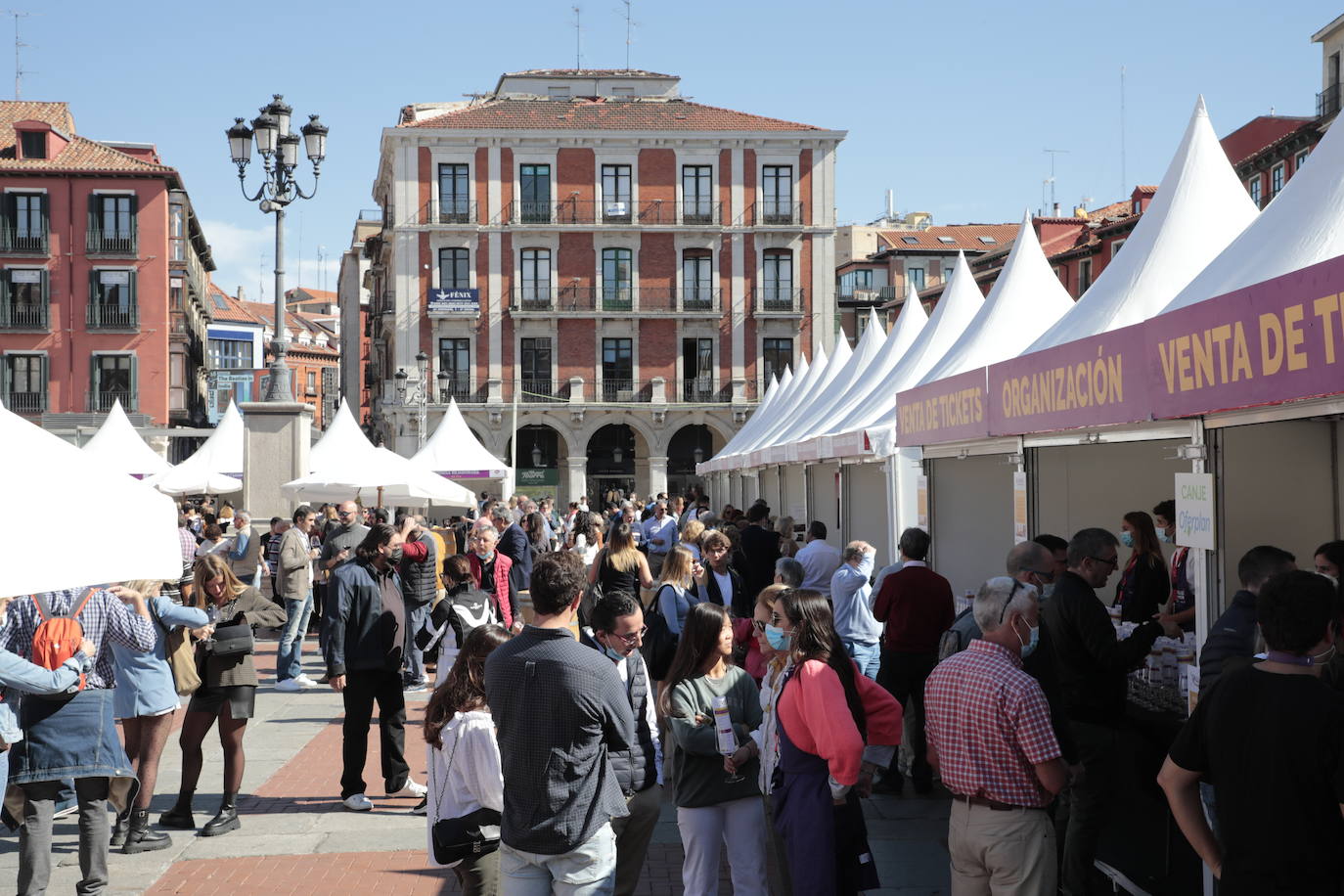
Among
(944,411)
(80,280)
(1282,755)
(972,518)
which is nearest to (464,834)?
(1282,755)

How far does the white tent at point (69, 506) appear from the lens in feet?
10.8

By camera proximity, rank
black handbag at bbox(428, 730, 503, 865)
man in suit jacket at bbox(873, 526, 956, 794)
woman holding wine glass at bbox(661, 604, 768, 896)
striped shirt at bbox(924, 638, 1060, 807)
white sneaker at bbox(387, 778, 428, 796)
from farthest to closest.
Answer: white sneaker at bbox(387, 778, 428, 796), man in suit jacket at bbox(873, 526, 956, 794), woman holding wine glass at bbox(661, 604, 768, 896), black handbag at bbox(428, 730, 503, 865), striped shirt at bbox(924, 638, 1060, 807)

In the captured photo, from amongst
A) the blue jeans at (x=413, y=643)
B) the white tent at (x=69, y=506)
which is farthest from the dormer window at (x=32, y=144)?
the white tent at (x=69, y=506)

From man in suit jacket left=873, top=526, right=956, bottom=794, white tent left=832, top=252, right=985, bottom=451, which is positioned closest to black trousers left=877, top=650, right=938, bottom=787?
man in suit jacket left=873, top=526, right=956, bottom=794

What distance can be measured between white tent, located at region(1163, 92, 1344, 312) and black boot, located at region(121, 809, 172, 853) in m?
6.09

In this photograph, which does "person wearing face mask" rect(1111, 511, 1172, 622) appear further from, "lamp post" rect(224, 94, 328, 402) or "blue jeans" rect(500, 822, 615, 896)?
"lamp post" rect(224, 94, 328, 402)

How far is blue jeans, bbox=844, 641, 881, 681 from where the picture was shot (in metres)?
9.10

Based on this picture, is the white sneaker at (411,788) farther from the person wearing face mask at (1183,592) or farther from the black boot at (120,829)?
the person wearing face mask at (1183,592)

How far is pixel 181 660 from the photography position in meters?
7.54

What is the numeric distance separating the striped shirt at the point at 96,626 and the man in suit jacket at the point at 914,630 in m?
4.46

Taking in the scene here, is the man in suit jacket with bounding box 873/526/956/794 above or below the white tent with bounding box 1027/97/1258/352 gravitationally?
below

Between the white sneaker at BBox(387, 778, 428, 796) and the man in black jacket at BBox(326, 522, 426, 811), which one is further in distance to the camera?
the white sneaker at BBox(387, 778, 428, 796)

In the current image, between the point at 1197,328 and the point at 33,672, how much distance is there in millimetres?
5227

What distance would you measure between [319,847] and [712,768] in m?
3.18
